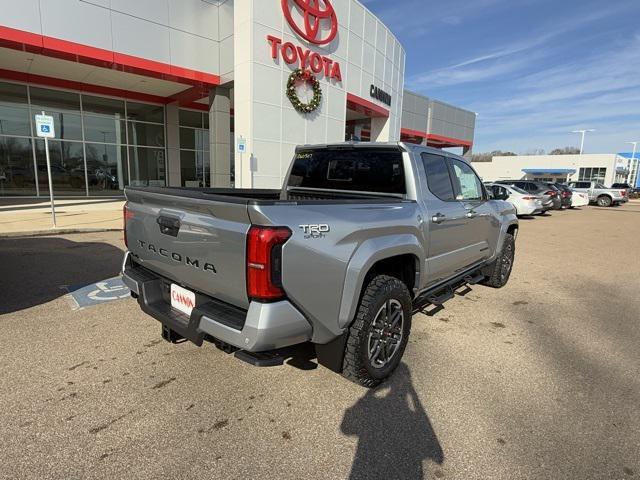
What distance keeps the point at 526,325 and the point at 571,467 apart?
240cm

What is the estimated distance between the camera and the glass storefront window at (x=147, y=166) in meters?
19.1

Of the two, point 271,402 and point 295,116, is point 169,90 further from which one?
point 271,402

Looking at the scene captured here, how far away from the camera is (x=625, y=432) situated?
2578 mm

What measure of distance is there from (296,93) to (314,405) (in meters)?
13.1

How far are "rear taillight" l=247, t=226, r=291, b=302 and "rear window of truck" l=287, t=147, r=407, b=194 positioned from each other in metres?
1.75

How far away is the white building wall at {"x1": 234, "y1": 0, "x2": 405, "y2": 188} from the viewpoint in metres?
12.7

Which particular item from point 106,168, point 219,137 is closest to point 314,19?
point 219,137

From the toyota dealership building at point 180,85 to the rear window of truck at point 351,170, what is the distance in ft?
28.6

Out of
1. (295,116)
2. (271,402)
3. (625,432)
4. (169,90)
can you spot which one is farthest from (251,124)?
(625,432)

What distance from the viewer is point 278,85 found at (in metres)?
13.5

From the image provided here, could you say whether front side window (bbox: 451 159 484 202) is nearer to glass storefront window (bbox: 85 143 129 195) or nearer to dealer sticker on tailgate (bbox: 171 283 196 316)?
dealer sticker on tailgate (bbox: 171 283 196 316)

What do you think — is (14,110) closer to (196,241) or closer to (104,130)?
(104,130)

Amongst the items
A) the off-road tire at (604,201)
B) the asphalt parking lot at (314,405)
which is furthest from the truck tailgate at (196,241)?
the off-road tire at (604,201)

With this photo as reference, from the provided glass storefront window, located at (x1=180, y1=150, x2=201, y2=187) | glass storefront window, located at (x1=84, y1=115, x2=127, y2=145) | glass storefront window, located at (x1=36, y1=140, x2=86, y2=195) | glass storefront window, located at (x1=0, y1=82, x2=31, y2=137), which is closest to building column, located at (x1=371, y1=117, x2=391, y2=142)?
glass storefront window, located at (x1=180, y1=150, x2=201, y2=187)
